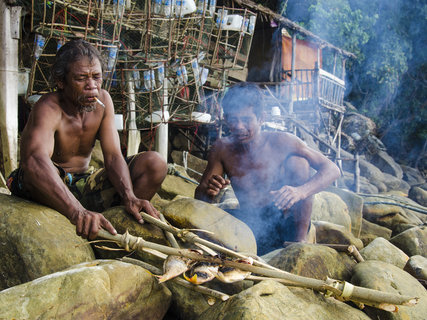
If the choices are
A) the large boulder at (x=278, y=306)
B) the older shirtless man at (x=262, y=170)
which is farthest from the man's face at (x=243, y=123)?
the large boulder at (x=278, y=306)

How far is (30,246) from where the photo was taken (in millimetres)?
2371

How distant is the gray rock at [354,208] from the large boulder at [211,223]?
12.0 feet

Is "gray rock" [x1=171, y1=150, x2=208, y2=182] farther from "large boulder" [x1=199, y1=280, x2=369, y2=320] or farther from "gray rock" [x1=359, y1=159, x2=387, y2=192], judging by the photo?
"gray rock" [x1=359, y1=159, x2=387, y2=192]

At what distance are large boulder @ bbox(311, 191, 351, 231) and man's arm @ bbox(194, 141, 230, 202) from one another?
1.93 meters

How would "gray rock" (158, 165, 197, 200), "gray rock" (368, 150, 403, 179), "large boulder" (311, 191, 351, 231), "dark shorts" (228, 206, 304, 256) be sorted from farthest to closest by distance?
"gray rock" (368, 150, 403, 179), "gray rock" (158, 165, 197, 200), "large boulder" (311, 191, 351, 231), "dark shorts" (228, 206, 304, 256)

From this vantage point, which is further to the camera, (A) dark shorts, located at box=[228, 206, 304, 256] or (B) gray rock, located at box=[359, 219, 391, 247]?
(B) gray rock, located at box=[359, 219, 391, 247]

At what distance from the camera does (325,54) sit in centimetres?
1666

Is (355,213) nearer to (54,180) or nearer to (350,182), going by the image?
(54,180)

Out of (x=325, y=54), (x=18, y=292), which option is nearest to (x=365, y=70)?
(x=325, y=54)

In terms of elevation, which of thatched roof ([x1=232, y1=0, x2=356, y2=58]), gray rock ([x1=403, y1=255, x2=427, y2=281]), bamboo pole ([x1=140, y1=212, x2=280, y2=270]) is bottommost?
gray rock ([x1=403, y1=255, x2=427, y2=281])

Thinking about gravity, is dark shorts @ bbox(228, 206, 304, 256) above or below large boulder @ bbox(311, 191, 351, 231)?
above

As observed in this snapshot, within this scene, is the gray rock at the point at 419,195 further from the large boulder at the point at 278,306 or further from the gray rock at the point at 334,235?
the large boulder at the point at 278,306

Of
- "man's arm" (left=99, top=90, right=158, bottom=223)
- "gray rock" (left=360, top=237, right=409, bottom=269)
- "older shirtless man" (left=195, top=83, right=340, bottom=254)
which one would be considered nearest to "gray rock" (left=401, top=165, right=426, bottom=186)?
"gray rock" (left=360, top=237, right=409, bottom=269)

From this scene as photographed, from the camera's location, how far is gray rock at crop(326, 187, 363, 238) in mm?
5997
